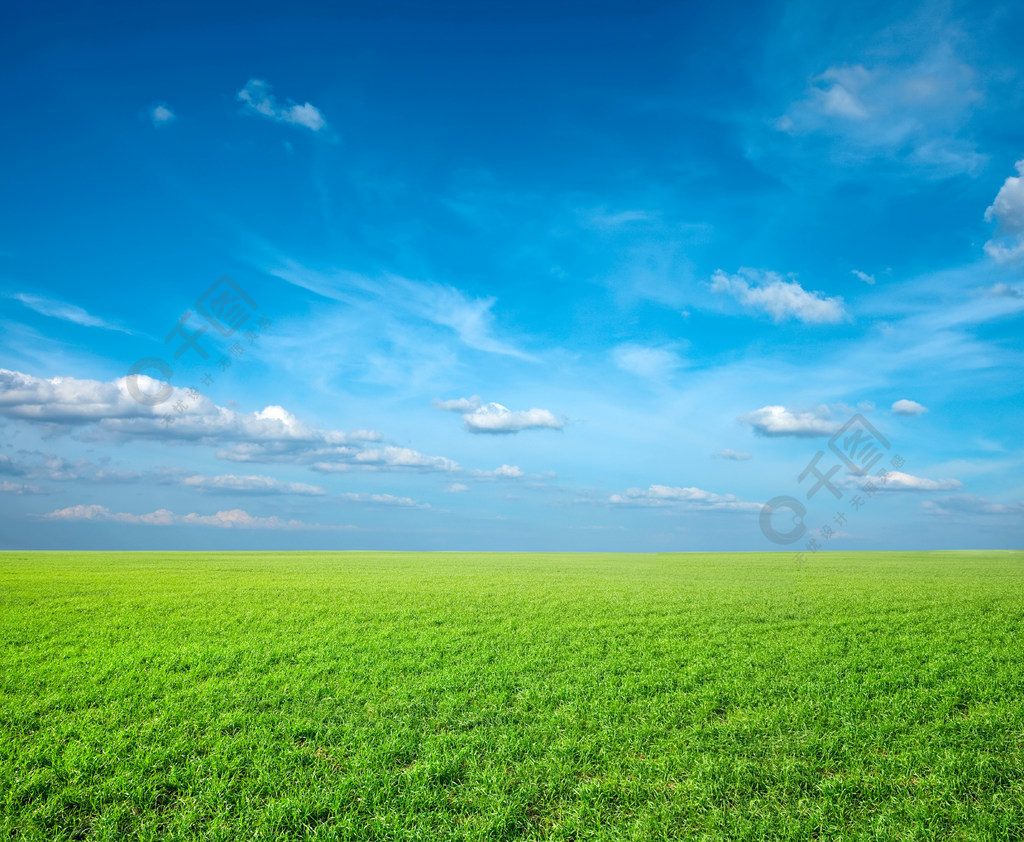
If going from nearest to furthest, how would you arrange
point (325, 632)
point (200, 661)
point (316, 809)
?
point (316, 809) → point (200, 661) → point (325, 632)

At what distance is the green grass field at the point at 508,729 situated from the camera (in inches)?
253

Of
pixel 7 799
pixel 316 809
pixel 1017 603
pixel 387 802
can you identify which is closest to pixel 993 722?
pixel 387 802

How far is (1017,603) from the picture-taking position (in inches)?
819

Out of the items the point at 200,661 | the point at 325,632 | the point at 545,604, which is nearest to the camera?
the point at 200,661

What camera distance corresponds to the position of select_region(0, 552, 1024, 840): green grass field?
6.44 metres

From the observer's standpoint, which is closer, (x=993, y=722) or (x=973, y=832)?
(x=973, y=832)

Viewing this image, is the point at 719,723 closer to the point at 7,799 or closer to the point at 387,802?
the point at 387,802

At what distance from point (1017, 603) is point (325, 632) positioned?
78.7 feet

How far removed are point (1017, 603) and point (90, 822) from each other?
27277 mm

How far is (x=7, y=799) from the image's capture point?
6.73 metres

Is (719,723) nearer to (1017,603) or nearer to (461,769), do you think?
(461,769)

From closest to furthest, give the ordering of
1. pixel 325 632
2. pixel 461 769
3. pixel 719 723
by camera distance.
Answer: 1. pixel 461 769
2. pixel 719 723
3. pixel 325 632

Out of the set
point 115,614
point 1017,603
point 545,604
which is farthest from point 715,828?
point 1017,603

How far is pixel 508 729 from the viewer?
28.0 ft
